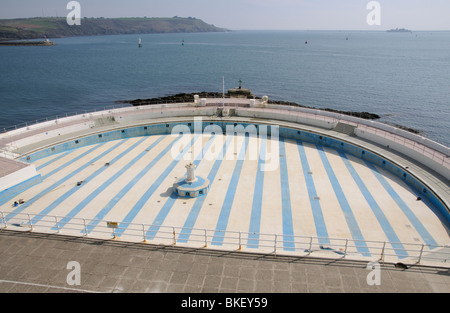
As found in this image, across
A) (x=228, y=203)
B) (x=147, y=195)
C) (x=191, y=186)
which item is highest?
(x=191, y=186)

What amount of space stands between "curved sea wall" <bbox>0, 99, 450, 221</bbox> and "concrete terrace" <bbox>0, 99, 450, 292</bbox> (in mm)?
93

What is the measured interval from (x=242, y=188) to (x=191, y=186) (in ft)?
9.37

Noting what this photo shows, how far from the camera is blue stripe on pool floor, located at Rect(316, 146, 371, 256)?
501 inches

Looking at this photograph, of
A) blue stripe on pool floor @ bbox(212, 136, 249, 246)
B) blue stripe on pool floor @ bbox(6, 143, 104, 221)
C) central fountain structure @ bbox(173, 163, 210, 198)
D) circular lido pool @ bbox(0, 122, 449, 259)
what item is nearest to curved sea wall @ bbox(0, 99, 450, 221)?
circular lido pool @ bbox(0, 122, 449, 259)

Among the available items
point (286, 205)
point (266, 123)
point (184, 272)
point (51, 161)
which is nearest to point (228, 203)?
point (286, 205)

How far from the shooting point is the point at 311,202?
15969mm

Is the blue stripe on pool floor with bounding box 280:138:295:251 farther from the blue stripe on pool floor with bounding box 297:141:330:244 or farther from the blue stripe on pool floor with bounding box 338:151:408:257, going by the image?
the blue stripe on pool floor with bounding box 338:151:408:257

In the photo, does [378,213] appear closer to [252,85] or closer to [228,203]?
[228,203]

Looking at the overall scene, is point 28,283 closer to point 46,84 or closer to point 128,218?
point 128,218

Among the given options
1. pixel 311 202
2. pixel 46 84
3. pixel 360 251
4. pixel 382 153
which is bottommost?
pixel 360 251

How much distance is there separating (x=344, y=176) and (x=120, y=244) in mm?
13423

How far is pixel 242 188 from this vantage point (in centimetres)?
1736
